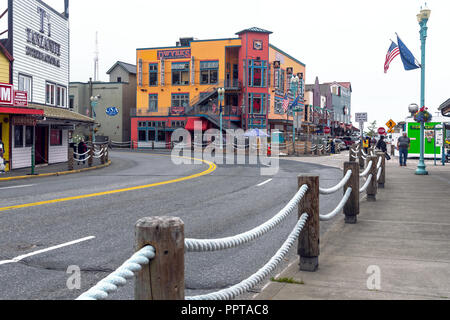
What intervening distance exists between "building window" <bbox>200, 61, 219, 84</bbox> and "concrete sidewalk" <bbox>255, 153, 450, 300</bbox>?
153ft

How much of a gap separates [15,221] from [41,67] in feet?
65.0

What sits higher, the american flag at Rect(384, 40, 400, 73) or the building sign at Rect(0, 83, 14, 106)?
the american flag at Rect(384, 40, 400, 73)

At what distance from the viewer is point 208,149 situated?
47.2 meters

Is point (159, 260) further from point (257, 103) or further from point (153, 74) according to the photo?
A: point (153, 74)

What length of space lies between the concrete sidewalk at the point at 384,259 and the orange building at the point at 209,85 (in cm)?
4266

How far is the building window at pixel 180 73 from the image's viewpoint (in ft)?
185

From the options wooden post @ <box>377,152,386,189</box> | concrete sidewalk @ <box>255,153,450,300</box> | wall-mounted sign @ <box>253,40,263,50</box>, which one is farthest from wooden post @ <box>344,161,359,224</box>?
wall-mounted sign @ <box>253,40,263,50</box>

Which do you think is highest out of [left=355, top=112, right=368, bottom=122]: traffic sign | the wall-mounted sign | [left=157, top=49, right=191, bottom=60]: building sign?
the wall-mounted sign

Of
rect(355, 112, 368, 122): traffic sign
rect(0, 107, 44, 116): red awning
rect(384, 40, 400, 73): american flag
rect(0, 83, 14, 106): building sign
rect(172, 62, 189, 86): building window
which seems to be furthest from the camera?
rect(172, 62, 189, 86): building window

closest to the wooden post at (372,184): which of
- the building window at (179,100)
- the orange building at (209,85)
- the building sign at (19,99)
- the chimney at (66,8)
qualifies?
the building sign at (19,99)

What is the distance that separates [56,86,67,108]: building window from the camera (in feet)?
93.4

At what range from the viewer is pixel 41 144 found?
26.3m

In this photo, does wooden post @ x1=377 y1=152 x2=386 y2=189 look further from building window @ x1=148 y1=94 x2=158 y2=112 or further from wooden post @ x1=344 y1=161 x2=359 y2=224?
building window @ x1=148 y1=94 x2=158 y2=112
